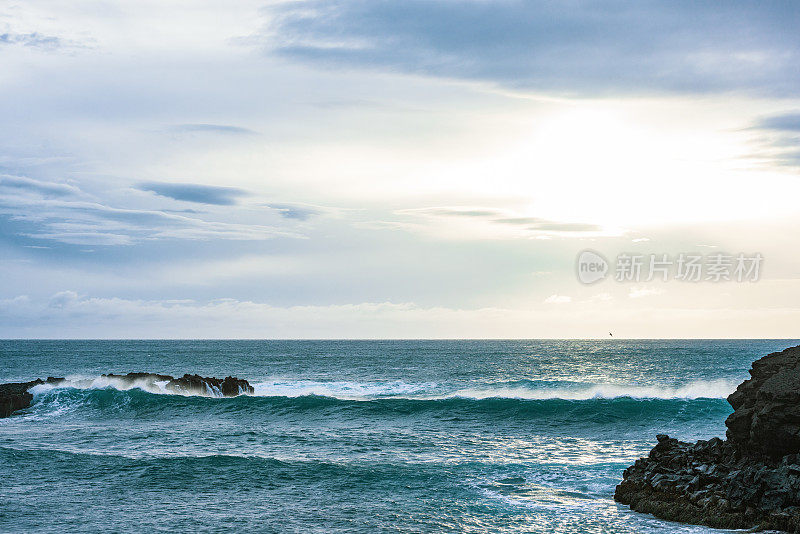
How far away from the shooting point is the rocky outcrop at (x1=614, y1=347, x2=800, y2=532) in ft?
47.7

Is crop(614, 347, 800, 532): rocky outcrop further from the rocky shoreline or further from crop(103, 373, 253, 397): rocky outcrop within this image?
the rocky shoreline

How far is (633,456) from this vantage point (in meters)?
23.1

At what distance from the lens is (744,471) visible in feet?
51.0

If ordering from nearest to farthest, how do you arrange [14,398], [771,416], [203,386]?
1. [771,416]
2. [14,398]
3. [203,386]

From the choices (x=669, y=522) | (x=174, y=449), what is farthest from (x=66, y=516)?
(x=669, y=522)

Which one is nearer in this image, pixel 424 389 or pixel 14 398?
pixel 14 398

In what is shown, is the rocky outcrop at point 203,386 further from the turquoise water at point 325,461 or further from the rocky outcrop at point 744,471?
the rocky outcrop at point 744,471

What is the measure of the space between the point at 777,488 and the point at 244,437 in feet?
66.3

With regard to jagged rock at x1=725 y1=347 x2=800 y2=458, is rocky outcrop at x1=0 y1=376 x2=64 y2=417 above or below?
below

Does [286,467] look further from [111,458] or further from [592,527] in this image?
[592,527]

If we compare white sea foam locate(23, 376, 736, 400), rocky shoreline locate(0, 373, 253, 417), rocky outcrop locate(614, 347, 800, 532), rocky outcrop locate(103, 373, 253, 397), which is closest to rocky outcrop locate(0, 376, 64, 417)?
rocky shoreline locate(0, 373, 253, 417)

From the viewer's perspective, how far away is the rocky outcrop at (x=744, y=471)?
→ 1454cm

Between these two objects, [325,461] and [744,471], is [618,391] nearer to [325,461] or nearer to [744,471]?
[325,461]

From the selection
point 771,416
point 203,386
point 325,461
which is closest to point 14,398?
point 203,386
